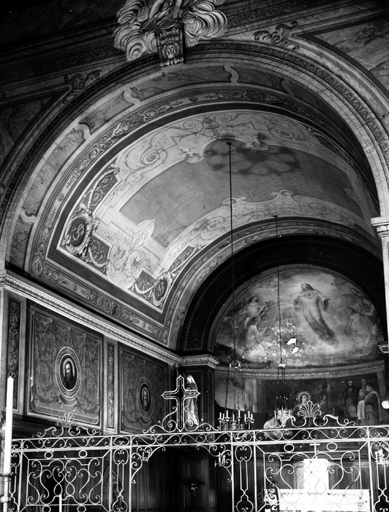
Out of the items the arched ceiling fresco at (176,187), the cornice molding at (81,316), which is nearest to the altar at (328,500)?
the arched ceiling fresco at (176,187)

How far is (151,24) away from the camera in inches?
449

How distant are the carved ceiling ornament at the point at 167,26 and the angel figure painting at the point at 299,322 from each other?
9134 mm

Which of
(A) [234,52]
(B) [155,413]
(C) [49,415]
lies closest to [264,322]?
(B) [155,413]

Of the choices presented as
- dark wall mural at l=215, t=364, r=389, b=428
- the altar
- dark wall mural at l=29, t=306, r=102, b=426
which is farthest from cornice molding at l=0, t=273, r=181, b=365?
the altar

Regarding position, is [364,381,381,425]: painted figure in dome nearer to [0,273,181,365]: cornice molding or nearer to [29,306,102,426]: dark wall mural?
[0,273,181,365]: cornice molding

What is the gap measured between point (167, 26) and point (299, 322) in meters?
10.1

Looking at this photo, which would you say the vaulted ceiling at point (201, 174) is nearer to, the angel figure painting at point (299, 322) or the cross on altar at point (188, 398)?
the angel figure painting at point (299, 322)

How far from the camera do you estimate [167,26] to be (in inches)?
445

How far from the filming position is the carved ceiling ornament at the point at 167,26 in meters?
11.2

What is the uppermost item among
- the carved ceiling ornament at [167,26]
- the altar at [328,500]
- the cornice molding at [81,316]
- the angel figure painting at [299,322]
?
the carved ceiling ornament at [167,26]

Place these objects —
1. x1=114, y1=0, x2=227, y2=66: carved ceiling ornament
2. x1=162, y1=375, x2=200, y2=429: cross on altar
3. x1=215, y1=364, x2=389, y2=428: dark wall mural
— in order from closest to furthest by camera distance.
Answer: x1=162, y1=375, x2=200, y2=429: cross on altar < x1=114, y1=0, x2=227, y2=66: carved ceiling ornament < x1=215, y1=364, x2=389, y2=428: dark wall mural

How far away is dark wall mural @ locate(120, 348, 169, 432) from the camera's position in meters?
16.2

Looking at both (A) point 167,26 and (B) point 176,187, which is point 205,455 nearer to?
(B) point 176,187

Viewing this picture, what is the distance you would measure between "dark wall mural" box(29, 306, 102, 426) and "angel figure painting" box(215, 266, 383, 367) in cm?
544
